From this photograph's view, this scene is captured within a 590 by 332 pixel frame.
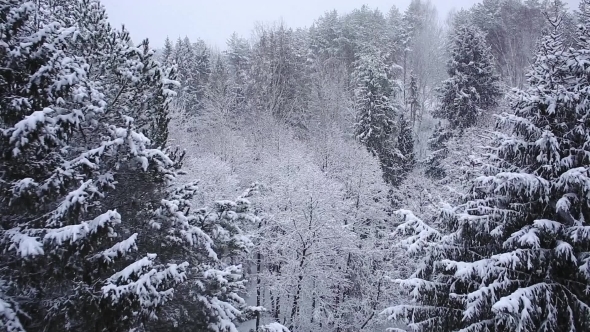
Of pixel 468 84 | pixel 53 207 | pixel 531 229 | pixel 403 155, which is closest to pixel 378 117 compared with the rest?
pixel 403 155

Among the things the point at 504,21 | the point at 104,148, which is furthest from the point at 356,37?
the point at 104,148

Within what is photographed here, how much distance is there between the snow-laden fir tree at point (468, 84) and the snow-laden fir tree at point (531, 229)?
19.5m

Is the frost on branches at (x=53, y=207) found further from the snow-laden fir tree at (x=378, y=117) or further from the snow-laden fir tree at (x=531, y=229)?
the snow-laden fir tree at (x=378, y=117)

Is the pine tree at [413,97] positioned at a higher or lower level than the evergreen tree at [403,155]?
higher

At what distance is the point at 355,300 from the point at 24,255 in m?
19.6

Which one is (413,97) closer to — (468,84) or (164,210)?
(468,84)

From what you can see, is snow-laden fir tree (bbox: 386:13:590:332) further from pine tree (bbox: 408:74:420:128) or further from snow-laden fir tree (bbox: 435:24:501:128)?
pine tree (bbox: 408:74:420:128)

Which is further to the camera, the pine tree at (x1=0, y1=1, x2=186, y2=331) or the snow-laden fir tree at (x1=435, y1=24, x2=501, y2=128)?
the snow-laden fir tree at (x1=435, y1=24, x2=501, y2=128)

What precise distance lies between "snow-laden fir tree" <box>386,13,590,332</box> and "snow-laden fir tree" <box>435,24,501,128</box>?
1952cm

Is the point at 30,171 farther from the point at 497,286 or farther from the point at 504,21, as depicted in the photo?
the point at 504,21

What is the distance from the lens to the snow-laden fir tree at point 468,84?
26922 mm

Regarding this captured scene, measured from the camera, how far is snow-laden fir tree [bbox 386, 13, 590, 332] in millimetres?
6797


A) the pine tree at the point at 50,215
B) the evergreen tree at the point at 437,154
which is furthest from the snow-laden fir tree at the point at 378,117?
the pine tree at the point at 50,215

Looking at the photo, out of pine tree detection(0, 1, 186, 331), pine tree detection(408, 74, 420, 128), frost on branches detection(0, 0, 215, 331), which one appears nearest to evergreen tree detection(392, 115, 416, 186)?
pine tree detection(408, 74, 420, 128)
